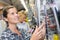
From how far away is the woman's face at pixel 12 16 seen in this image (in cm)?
101

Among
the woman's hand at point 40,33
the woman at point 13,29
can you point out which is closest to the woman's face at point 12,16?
the woman at point 13,29

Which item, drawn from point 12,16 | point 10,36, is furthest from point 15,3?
point 10,36

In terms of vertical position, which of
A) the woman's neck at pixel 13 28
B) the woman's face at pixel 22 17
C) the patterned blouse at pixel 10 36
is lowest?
the patterned blouse at pixel 10 36

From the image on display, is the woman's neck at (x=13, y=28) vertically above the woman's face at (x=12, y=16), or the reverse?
the woman's face at (x=12, y=16)

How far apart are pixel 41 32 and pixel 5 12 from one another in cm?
21

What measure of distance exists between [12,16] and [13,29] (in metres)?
0.07

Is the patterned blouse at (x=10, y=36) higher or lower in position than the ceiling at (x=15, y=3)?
lower

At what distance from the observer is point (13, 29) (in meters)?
1.01

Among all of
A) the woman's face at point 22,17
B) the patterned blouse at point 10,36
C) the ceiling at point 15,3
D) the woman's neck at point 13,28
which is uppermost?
the ceiling at point 15,3

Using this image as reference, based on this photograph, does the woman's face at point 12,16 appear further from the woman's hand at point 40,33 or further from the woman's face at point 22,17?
the woman's hand at point 40,33

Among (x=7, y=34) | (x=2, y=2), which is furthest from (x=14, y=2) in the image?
(x=7, y=34)

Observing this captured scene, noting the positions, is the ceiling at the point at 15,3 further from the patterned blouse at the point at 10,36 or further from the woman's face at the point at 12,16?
the patterned blouse at the point at 10,36

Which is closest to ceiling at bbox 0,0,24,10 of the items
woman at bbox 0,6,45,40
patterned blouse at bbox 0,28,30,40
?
woman at bbox 0,6,45,40

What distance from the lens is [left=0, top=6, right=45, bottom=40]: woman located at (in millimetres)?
985
